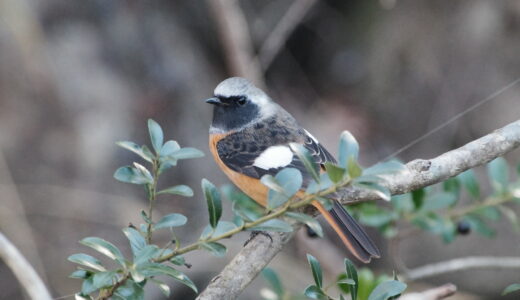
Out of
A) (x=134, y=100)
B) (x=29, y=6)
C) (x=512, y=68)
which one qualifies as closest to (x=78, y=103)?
(x=134, y=100)

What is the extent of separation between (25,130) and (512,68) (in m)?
3.93

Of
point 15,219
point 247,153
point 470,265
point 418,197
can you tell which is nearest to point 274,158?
point 247,153

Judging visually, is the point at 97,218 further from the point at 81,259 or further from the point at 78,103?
the point at 81,259

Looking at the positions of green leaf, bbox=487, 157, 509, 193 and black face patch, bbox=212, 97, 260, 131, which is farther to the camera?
black face patch, bbox=212, 97, 260, 131

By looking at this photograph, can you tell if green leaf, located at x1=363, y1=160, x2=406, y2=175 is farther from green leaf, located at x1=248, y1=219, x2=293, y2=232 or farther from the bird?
the bird

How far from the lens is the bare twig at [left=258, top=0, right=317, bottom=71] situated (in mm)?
5422

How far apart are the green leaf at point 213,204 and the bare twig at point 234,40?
3129 millimetres

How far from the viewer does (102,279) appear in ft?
5.83

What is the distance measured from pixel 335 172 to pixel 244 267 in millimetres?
778

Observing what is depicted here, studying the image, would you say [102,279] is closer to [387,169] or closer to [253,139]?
[387,169]

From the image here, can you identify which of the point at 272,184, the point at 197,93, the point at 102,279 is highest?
the point at 197,93

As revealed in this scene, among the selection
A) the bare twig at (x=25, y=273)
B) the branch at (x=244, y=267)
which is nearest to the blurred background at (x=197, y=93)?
the branch at (x=244, y=267)

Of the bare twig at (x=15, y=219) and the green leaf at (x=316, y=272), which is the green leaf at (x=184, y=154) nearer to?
the green leaf at (x=316, y=272)

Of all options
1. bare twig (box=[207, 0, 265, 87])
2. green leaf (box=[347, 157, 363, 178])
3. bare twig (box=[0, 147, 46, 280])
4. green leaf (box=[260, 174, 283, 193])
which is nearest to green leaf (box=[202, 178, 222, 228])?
green leaf (box=[260, 174, 283, 193])
